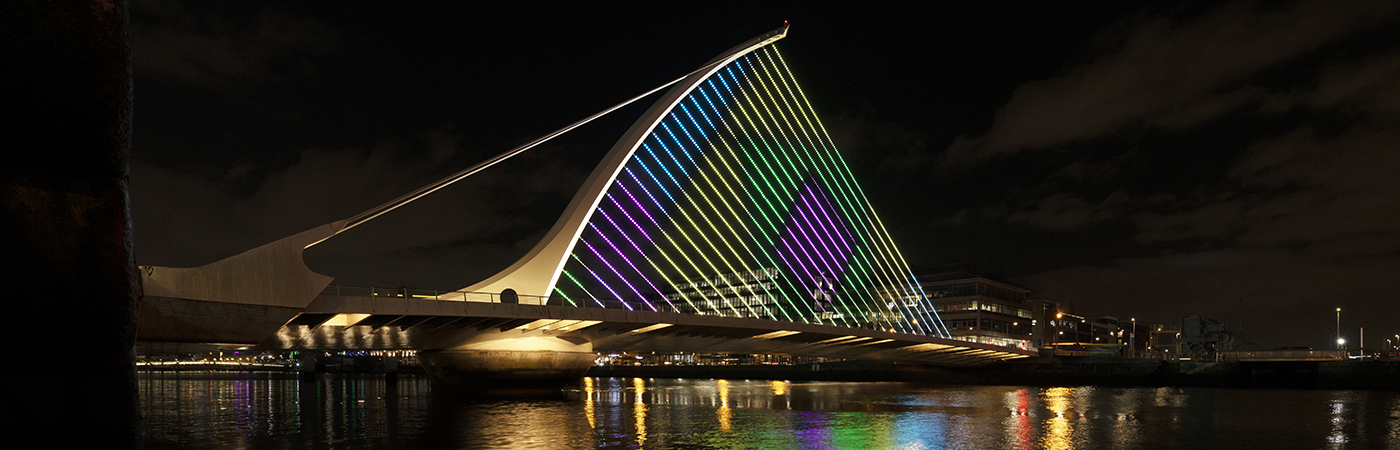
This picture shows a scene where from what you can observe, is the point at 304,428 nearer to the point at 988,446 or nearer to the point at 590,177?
the point at 590,177

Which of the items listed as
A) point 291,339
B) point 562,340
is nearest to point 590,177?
point 562,340

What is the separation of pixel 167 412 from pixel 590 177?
55.6 ft

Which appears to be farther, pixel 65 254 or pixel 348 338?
pixel 348 338

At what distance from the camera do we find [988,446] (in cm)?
1814

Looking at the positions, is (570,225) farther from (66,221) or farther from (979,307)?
(979,307)

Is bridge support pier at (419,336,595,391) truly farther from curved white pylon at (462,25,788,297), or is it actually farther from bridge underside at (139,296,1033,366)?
curved white pylon at (462,25,788,297)

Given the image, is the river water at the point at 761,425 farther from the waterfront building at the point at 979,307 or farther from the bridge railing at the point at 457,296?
the waterfront building at the point at 979,307

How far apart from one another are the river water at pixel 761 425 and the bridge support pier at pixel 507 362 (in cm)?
82

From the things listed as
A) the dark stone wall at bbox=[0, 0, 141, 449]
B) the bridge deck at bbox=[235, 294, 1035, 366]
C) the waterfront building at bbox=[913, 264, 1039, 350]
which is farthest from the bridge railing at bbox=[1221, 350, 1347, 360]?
the dark stone wall at bbox=[0, 0, 141, 449]

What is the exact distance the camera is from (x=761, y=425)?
22.8 m

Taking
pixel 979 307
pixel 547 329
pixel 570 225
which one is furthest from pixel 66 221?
pixel 979 307

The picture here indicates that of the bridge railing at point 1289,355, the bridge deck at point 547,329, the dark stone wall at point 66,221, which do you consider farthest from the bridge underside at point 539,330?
the bridge railing at point 1289,355

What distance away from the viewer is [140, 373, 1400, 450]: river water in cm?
1870

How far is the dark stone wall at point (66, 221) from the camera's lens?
8.06 feet
